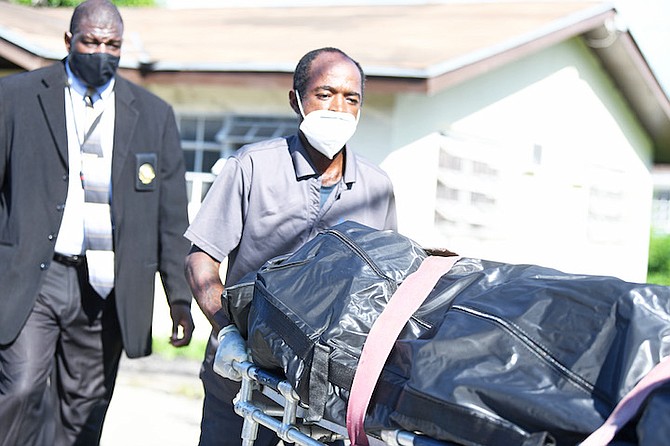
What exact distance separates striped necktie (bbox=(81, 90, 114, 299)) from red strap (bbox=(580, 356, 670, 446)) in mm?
2746

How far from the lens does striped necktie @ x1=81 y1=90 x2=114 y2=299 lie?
162 inches

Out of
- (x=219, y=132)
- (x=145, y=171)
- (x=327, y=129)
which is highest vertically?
(x=219, y=132)

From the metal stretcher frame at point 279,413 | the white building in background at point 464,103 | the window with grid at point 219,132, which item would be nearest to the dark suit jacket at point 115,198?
the metal stretcher frame at point 279,413

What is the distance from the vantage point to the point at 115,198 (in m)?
4.18

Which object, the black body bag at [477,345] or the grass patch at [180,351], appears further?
the grass patch at [180,351]

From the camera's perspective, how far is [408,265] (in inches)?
98.9

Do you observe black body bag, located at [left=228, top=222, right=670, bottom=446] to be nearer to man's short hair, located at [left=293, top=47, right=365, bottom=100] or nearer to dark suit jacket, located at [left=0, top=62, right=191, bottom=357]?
man's short hair, located at [left=293, top=47, right=365, bottom=100]

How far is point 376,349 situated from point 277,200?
1.27 m

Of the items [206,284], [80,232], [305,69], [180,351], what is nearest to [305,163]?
[305,69]

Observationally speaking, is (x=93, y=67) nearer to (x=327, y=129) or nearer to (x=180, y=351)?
(x=327, y=129)

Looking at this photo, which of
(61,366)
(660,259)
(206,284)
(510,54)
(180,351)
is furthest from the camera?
(660,259)

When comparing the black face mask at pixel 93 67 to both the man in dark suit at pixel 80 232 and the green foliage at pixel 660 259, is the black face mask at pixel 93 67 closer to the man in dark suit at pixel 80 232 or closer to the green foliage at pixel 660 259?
the man in dark suit at pixel 80 232

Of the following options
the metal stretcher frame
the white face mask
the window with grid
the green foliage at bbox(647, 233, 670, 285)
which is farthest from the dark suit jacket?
the green foliage at bbox(647, 233, 670, 285)

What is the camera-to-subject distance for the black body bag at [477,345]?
1.86 m
